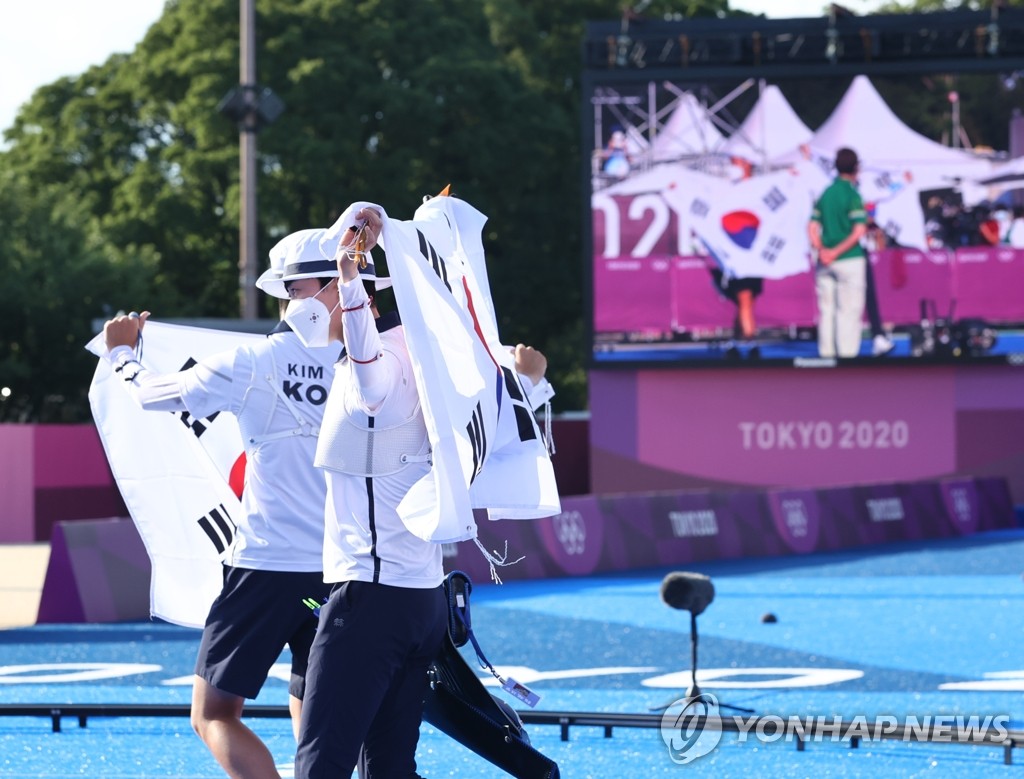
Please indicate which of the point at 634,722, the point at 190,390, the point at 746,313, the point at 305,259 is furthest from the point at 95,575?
the point at 746,313

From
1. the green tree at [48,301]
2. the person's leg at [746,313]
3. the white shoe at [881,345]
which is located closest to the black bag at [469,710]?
the person's leg at [746,313]

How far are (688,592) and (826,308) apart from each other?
61.4 feet

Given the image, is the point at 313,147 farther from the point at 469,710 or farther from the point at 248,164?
the point at 469,710

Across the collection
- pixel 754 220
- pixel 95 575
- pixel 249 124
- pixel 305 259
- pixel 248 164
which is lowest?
pixel 95 575

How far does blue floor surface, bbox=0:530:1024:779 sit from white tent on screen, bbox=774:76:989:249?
357 inches

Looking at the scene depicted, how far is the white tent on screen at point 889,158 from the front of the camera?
1057 inches

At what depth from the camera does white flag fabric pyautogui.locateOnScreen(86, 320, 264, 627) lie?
6793mm

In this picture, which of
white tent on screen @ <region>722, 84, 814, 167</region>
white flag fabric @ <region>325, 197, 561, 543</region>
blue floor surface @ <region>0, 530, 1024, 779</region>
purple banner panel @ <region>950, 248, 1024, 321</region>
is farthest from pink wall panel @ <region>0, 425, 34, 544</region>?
white flag fabric @ <region>325, 197, 561, 543</region>

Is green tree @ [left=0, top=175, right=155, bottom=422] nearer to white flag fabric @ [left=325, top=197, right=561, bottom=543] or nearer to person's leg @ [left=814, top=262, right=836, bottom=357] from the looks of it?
person's leg @ [left=814, top=262, right=836, bottom=357]

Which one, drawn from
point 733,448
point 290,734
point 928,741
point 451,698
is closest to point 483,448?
point 451,698

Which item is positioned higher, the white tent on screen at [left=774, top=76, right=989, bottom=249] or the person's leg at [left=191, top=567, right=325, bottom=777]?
the white tent on screen at [left=774, top=76, right=989, bottom=249]

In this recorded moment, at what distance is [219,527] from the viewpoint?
22.3ft

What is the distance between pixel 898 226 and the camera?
26828 millimetres

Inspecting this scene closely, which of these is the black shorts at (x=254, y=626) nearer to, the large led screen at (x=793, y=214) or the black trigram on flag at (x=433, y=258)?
the black trigram on flag at (x=433, y=258)
